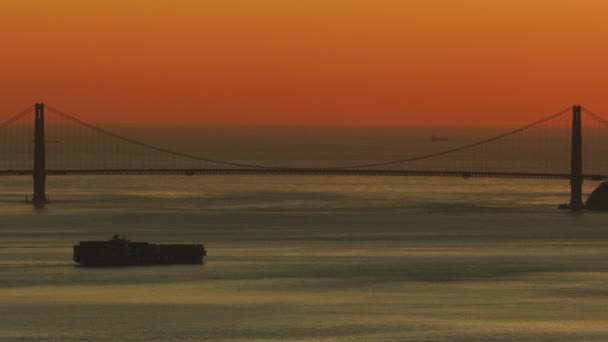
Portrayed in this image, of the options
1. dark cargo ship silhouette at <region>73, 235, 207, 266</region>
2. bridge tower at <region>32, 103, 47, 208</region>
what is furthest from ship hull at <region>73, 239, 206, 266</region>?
bridge tower at <region>32, 103, 47, 208</region>

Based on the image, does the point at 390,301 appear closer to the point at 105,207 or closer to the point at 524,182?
the point at 105,207

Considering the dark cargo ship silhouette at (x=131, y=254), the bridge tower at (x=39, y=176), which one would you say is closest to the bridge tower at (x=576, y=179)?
the bridge tower at (x=39, y=176)

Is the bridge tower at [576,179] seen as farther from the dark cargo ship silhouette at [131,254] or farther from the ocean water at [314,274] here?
the dark cargo ship silhouette at [131,254]

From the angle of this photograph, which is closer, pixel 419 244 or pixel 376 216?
pixel 419 244

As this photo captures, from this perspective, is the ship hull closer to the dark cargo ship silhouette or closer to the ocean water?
the dark cargo ship silhouette

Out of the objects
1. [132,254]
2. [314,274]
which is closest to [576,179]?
[132,254]

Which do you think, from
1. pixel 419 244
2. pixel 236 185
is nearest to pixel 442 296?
pixel 419 244

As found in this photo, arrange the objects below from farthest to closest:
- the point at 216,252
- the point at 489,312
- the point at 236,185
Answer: the point at 236,185 < the point at 216,252 < the point at 489,312

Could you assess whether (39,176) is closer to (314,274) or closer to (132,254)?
(132,254)
